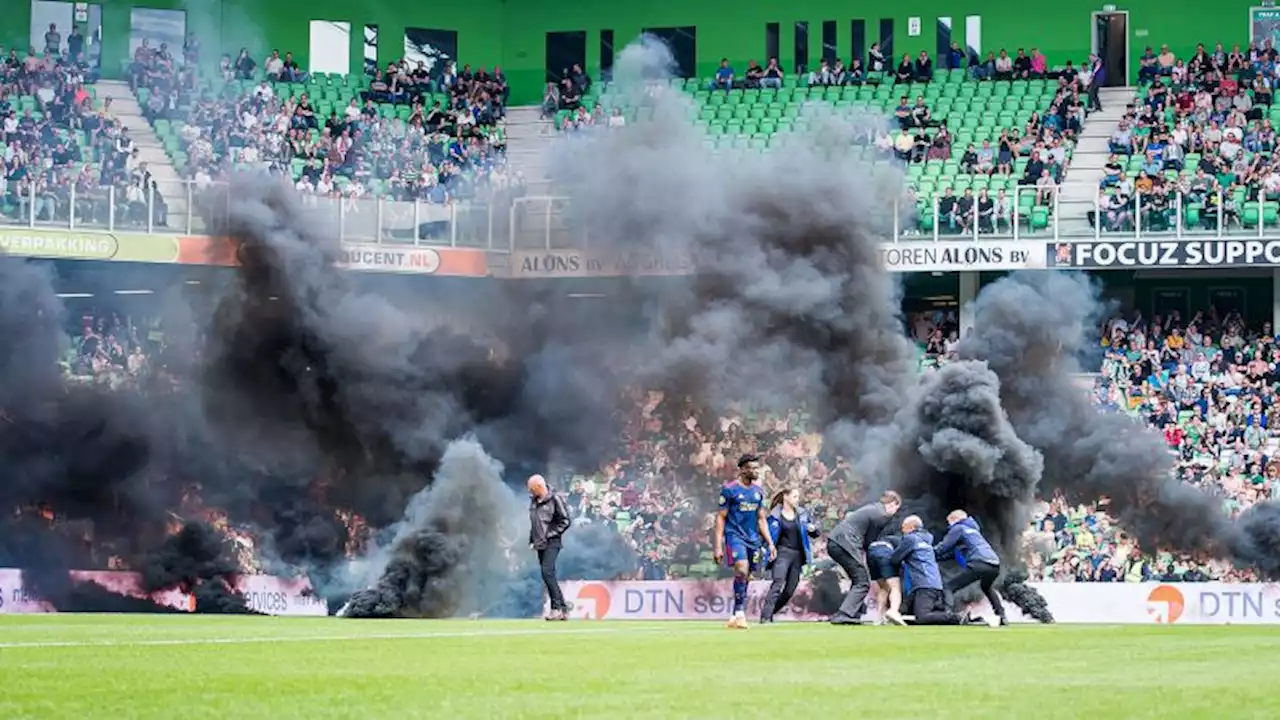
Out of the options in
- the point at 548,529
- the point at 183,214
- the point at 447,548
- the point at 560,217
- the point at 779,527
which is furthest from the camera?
the point at 560,217

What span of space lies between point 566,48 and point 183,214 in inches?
575

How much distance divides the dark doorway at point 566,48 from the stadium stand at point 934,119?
824 millimetres

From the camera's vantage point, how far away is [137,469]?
32750 mm

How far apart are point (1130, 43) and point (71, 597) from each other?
87.5 feet

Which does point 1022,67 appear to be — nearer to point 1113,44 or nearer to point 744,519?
point 1113,44

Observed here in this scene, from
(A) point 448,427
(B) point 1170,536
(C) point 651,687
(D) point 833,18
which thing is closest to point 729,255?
(A) point 448,427

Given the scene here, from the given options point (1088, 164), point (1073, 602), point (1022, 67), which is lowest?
point (1073, 602)

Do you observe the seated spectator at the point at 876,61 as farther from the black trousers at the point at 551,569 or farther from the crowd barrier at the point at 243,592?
the black trousers at the point at 551,569

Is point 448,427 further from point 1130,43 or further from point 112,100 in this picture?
point 1130,43

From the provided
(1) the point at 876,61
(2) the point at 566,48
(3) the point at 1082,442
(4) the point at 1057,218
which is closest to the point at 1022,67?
(1) the point at 876,61

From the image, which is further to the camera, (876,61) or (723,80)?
(723,80)

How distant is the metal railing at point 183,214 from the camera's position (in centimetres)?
3544

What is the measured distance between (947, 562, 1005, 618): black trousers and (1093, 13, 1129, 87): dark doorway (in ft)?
76.2

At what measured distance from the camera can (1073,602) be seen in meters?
29.7
